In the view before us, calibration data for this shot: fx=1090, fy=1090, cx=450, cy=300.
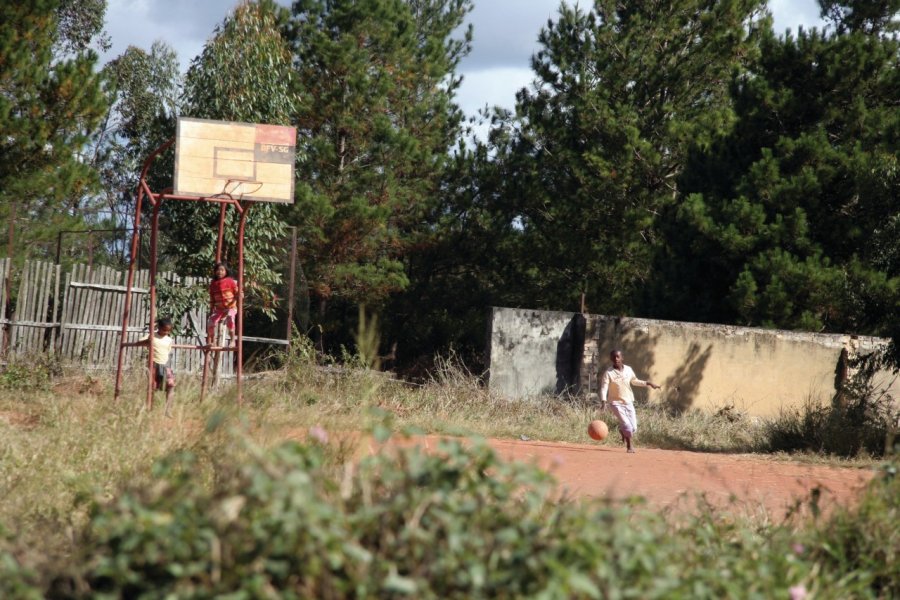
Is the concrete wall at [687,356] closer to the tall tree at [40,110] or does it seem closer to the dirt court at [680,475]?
the dirt court at [680,475]

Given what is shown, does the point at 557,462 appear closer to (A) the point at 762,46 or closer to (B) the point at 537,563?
(B) the point at 537,563

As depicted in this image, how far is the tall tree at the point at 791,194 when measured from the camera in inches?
736

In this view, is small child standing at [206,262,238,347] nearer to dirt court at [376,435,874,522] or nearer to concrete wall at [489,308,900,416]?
dirt court at [376,435,874,522]

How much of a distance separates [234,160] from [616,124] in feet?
43.4

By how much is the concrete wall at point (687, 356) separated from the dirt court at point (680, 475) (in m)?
4.34

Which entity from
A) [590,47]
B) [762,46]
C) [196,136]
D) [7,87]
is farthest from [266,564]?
[590,47]

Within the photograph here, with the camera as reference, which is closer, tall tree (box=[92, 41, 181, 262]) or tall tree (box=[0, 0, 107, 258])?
tall tree (box=[0, 0, 107, 258])

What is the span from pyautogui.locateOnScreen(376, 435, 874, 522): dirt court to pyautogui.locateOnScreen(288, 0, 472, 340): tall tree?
38.4 feet

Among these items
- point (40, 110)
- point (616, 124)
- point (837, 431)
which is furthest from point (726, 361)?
point (40, 110)

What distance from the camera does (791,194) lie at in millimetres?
18953

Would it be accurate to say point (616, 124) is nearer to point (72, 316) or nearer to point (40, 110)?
point (40, 110)

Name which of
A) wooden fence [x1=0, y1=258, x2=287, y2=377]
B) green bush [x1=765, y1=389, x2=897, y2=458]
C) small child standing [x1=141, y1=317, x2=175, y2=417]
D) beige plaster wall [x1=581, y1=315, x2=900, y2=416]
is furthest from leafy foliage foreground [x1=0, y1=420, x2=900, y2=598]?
beige plaster wall [x1=581, y1=315, x2=900, y2=416]

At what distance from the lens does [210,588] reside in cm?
311

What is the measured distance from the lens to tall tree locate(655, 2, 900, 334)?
1870cm
